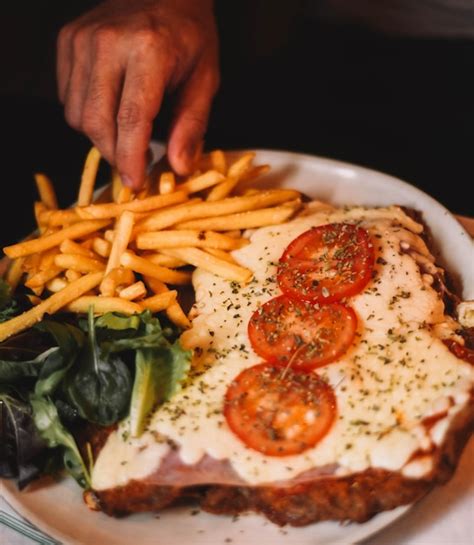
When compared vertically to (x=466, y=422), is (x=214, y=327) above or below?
below

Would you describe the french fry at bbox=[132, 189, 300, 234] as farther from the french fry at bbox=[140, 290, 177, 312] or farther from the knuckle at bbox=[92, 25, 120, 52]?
the knuckle at bbox=[92, 25, 120, 52]

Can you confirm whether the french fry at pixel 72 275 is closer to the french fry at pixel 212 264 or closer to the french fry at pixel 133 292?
the french fry at pixel 133 292

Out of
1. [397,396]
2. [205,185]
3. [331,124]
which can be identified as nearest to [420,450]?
[397,396]

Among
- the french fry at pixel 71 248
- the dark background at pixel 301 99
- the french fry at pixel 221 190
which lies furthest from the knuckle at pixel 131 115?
the dark background at pixel 301 99

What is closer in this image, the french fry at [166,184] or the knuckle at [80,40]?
the french fry at [166,184]

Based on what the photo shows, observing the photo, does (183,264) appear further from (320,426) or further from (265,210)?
(320,426)

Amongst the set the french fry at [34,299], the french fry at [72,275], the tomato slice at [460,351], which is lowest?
the french fry at [34,299]
